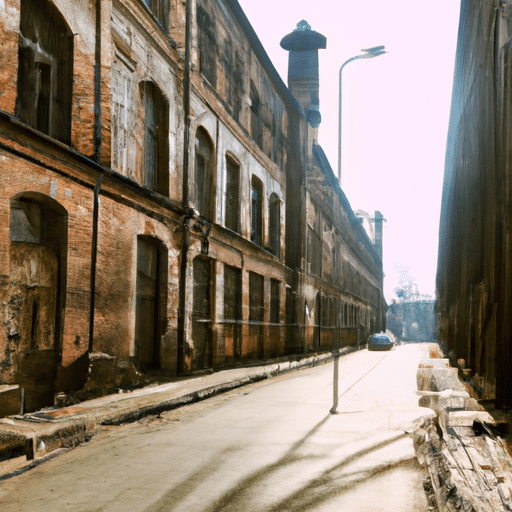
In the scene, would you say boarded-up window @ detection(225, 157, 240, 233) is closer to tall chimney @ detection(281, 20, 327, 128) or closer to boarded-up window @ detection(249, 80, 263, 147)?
boarded-up window @ detection(249, 80, 263, 147)

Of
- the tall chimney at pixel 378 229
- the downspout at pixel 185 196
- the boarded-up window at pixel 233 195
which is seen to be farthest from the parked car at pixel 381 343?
the tall chimney at pixel 378 229

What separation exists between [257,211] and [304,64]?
11442mm

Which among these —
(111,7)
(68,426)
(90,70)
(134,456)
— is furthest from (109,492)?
(111,7)

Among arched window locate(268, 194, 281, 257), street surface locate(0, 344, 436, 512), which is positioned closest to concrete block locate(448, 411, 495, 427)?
street surface locate(0, 344, 436, 512)

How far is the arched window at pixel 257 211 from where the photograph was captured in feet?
65.3

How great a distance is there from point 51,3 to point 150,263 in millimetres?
5015

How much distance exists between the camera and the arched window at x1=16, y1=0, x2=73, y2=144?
8.54 metres

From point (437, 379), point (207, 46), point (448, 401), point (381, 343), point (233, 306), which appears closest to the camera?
point (448, 401)

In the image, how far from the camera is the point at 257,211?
66.8ft

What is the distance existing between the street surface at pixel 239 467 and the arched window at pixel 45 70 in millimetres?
4417

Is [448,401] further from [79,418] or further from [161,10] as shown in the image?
[161,10]

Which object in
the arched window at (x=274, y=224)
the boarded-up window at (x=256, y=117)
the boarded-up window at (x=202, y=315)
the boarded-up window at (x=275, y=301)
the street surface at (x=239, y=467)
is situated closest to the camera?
the street surface at (x=239, y=467)

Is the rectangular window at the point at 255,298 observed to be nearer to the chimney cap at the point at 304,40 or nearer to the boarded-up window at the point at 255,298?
the boarded-up window at the point at 255,298

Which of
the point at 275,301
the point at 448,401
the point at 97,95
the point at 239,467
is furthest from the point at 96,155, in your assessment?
the point at 275,301
